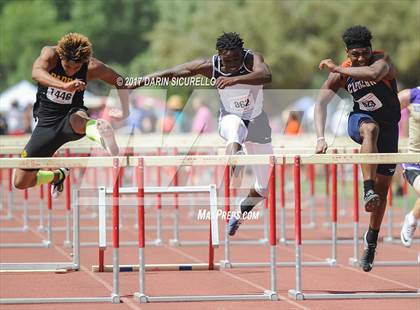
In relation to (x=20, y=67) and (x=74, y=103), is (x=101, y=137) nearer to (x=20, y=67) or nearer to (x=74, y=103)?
→ (x=74, y=103)

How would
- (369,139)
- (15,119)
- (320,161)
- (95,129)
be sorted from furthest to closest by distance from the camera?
(15,119), (95,129), (369,139), (320,161)

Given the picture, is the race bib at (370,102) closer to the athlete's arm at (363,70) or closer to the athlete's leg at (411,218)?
the athlete's arm at (363,70)

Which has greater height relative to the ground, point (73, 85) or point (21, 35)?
point (21, 35)

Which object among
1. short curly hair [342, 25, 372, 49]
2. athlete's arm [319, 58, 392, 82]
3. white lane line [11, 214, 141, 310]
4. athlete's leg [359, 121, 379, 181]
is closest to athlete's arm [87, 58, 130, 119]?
white lane line [11, 214, 141, 310]

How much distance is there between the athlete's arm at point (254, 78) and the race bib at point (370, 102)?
3.46 feet

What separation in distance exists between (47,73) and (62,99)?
2.21 feet

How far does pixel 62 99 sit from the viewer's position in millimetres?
11664

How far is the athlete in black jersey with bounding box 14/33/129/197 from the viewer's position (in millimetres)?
11180

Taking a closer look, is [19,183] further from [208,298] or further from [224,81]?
[208,298]

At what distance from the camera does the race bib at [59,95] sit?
11582 millimetres

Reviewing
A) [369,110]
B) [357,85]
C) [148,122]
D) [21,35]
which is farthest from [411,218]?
[21,35]

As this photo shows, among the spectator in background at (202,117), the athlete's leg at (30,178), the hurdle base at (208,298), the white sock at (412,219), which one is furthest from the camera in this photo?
the spectator in background at (202,117)

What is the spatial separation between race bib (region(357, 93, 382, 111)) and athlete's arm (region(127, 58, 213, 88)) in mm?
1648

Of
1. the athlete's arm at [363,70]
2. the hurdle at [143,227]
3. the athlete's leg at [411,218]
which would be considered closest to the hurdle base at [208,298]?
the hurdle at [143,227]
